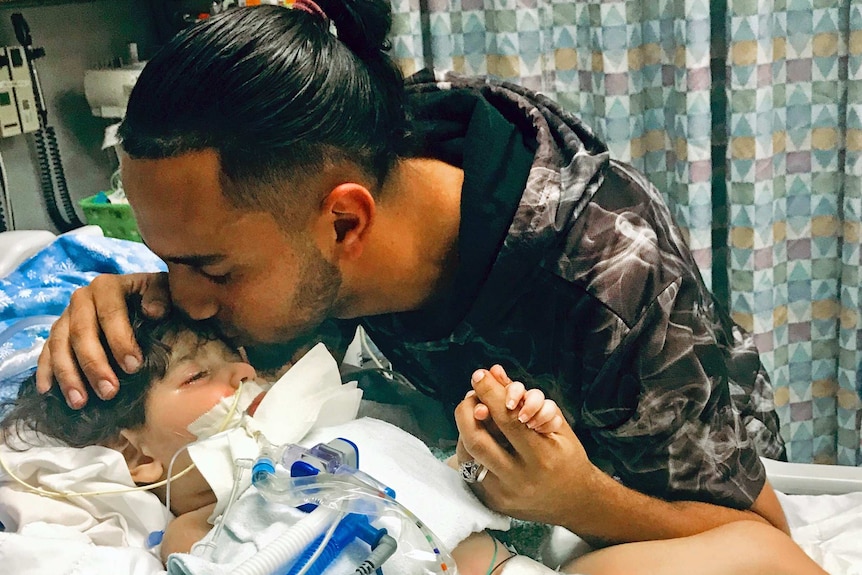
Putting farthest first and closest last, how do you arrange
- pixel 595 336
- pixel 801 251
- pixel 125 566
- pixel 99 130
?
pixel 801 251 → pixel 99 130 → pixel 595 336 → pixel 125 566

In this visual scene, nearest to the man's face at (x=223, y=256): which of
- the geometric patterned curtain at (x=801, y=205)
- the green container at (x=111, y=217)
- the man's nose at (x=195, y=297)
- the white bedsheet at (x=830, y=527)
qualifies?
the man's nose at (x=195, y=297)

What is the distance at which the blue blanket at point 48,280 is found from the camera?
942mm

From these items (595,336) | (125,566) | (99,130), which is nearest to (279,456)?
(125,566)

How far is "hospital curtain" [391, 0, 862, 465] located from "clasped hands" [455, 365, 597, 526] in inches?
36.0

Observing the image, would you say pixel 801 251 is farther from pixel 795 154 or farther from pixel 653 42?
pixel 653 42

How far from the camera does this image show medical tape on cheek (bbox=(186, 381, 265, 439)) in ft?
2.72

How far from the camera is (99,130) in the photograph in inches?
40.6

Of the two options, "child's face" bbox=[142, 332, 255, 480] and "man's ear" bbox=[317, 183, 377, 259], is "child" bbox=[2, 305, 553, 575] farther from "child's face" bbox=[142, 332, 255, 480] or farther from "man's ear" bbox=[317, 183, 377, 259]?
"man's ear" bbox=[317, 183, 377, 259]

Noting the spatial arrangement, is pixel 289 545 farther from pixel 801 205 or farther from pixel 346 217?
pixel 801 205

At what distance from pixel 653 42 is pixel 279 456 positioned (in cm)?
125

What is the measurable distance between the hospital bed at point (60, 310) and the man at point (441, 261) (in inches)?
1.7

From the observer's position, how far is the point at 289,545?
2.12ft

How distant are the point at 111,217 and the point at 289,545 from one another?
0.56m

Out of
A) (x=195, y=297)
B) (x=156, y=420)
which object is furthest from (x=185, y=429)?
(x=195, y=297)
